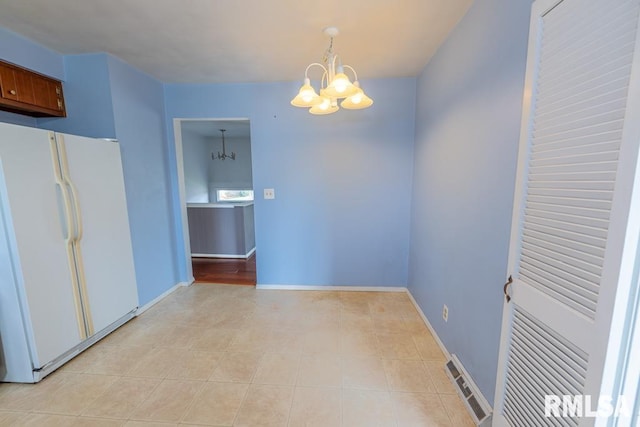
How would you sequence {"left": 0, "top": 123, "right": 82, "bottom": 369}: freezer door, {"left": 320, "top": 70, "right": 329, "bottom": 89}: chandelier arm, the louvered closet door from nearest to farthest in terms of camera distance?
the louvered closet door < {"left": 0, "top": 123, "right": 82, "bottom": 369}: freezer door < {"left": 320, "top": 70, "right": 329, "bottom": 89}: chandelier arm

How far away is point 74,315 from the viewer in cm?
195

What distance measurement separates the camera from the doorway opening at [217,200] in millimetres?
3604

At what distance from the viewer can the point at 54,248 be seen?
1825 mm

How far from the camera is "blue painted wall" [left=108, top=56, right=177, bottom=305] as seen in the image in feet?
8.09

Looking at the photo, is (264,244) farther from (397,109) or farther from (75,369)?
(397,109)

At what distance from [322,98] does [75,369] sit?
267cm

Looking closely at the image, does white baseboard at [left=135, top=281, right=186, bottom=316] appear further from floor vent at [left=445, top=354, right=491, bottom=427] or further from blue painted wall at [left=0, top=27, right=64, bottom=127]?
floor vent at [left=445, top=354, right=491, bottom=427]

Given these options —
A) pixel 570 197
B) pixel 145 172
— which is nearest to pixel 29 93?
pixel 145 172

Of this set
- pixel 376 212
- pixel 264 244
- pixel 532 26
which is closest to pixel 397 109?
pixel 376 212

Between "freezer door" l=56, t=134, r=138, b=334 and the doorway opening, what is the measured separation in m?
0.89

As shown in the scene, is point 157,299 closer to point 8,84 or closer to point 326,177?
point 8,84

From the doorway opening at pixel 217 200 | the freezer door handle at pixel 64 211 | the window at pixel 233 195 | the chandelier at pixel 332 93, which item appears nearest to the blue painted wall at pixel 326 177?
the doorway opening at pixel 217 200

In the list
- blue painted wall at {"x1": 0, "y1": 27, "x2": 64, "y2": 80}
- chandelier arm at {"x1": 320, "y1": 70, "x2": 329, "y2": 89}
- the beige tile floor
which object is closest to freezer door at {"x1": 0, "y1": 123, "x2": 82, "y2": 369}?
the beige tile floor

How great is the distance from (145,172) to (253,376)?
2.35 meters
